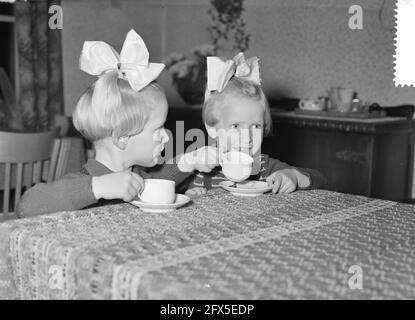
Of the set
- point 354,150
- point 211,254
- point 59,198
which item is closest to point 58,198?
point 59,198

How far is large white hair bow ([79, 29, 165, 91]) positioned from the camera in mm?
1433

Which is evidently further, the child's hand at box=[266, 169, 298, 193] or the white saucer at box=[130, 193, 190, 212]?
the child's hand at box=[266, 169, 298, 193]

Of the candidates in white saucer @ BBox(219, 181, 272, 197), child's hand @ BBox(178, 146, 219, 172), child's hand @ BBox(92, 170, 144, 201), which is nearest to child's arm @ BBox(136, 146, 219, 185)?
child's hand @ BBox(178, 146, 219, 172)

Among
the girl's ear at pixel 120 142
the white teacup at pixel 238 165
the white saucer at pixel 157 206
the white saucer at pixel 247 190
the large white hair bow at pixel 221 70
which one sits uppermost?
the large white hair bow at pixel 221 70

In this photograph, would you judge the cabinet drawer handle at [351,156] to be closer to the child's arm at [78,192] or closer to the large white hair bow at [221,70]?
the large white hair bow at [221,70]

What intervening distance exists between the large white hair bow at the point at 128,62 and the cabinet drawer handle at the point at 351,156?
2.09 m

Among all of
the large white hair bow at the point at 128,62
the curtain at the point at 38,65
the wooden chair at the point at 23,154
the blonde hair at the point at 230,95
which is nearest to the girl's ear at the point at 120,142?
the large white hair bow at the point at 128,62

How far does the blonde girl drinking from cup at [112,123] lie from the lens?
1.32m

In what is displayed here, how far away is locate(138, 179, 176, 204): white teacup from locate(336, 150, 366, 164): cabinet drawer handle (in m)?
2.21

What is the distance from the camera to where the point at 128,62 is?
56.7 inches

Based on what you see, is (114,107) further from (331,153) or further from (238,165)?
(331,153)

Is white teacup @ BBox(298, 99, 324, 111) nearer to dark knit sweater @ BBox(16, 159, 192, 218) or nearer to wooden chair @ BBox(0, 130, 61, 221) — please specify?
wooden chair @ BBox(0, 130, 61, 221)

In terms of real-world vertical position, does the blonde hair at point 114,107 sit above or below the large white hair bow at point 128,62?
below

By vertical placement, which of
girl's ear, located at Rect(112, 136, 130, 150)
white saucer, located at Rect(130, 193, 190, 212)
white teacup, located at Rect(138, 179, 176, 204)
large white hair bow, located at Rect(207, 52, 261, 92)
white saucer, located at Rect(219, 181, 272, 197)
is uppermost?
large white hair bow, located at Rect(207, 52, 261, 92)
